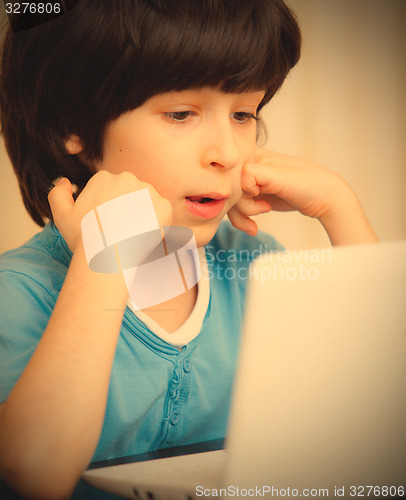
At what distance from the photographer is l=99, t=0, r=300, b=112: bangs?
0.63 metres

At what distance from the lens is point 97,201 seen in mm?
615

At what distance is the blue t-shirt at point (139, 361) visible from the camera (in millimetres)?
616

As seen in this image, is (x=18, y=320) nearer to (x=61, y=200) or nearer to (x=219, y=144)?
(x=61, y=200)

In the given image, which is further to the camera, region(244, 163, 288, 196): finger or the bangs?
region(244, 163, 288, 196): finger

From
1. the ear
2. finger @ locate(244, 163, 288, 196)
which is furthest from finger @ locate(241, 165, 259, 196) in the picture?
the ear

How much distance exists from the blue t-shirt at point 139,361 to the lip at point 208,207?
0.17 m

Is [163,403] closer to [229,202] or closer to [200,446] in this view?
[200,446]

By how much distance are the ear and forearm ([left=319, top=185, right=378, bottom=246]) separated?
0.43 m

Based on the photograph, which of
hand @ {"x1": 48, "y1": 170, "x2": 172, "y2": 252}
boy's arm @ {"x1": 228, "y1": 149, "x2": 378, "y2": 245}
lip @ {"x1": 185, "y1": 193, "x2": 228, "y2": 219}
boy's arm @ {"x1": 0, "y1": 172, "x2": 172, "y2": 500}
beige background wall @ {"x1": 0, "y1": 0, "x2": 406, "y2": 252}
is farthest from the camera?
beige background wall @ {"x1": 0, "y1": 0, "x2": 406, "y2": 252}

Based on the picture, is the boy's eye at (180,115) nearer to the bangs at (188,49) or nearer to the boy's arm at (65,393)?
the bangs at (188,49)

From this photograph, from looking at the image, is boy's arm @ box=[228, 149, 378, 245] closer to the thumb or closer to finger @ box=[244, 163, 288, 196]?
finger @ box=[244, 163, 288, 196]

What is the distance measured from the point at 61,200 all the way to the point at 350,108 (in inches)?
47.0

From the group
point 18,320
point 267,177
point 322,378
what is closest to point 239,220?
point 267,177

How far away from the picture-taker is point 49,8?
0.67 meters
